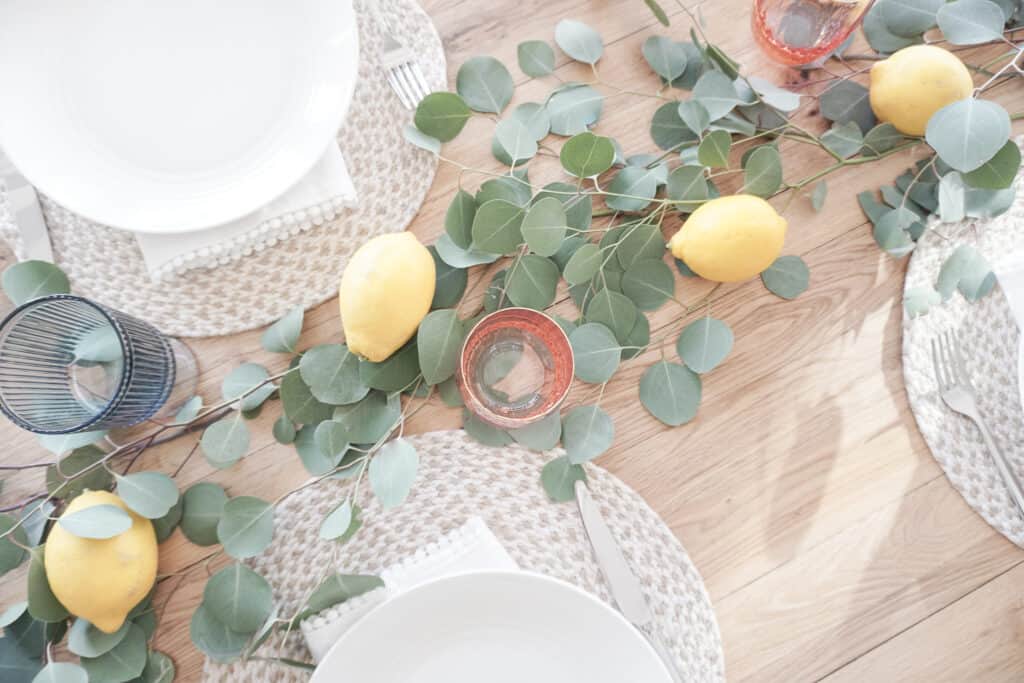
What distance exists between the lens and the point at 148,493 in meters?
0.60

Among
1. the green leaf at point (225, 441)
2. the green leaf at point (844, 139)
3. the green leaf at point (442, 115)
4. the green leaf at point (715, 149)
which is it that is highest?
the green leaf at point (442, 115)

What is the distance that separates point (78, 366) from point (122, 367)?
78 mm

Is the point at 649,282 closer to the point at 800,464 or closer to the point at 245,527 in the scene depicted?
the point at 800,464

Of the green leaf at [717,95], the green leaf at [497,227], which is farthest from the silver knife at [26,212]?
the green leaf at [717,95]

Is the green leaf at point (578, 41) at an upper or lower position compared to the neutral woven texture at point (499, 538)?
upper

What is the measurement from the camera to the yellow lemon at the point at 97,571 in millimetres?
552

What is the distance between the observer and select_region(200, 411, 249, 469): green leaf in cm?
61

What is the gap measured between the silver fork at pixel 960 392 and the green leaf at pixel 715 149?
27cm

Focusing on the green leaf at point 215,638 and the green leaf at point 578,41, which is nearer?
the green leaf at point 215,638

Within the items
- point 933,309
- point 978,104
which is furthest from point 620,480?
point 978,104

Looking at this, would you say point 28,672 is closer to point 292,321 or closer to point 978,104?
point 292,321

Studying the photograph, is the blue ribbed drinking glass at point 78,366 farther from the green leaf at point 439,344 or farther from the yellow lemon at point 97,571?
the green leaf at point 439,344

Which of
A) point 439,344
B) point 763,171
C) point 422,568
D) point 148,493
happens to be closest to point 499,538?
point 422,568

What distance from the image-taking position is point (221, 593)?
1.94 feet
